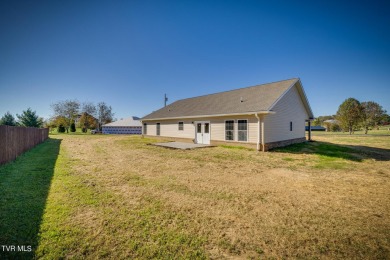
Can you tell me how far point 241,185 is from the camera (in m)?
5.86

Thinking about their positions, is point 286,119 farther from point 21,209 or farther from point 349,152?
point 21,209

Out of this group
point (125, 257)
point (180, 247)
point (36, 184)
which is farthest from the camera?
point (36, 184)

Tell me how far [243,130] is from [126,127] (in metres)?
39.2

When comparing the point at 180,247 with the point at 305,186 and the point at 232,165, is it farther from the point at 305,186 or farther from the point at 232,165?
the point at 232,165

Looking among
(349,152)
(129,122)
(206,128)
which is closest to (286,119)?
(349,152)

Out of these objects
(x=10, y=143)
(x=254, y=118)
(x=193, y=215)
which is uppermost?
(x=254, y=118)

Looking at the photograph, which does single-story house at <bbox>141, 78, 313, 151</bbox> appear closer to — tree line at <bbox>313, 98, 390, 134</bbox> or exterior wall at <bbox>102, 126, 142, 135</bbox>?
exterior wall at <bbox>102, 126, 142, 135</bbox>

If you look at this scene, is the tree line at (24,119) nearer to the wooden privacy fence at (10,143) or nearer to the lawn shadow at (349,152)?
the wooden privacy fence at (10,143)

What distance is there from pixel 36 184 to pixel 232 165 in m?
7.74

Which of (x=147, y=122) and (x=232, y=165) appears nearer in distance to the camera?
(x=232, y=165)

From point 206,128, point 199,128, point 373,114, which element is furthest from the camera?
point 373,114

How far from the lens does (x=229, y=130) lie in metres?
15.2

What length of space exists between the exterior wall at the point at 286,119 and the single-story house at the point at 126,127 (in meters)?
36.6

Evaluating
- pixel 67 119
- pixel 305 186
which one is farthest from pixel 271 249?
pixel 67 119
